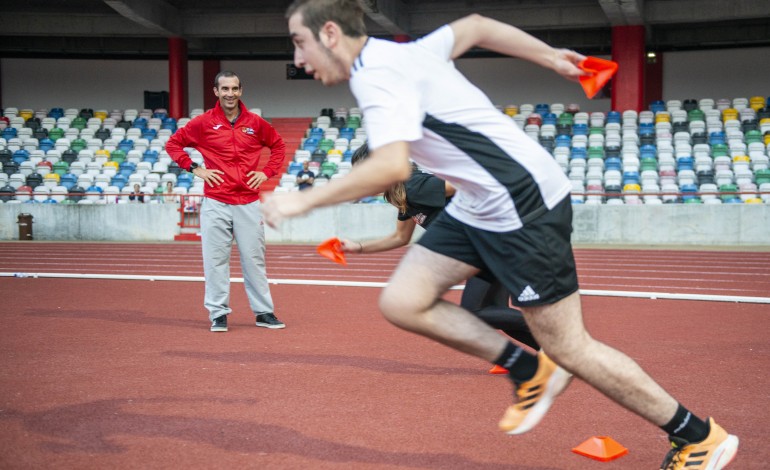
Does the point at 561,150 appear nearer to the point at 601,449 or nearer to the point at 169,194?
the point at 169,194

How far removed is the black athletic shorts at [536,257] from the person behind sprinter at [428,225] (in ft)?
5.23

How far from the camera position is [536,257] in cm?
283

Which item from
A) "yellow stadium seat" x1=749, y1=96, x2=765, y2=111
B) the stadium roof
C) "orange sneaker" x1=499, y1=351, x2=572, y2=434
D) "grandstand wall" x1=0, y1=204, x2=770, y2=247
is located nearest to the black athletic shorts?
"orange sneaker" x1=499, y1=351, x2=572, y2=434

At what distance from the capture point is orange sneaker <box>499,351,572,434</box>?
3.06 meters

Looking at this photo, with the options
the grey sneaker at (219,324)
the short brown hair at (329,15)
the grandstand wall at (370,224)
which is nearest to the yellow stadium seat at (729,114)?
the grandstand wall at (370,224)

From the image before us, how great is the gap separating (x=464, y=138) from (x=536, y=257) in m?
0.49

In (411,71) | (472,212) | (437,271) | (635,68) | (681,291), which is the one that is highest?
(635,68)

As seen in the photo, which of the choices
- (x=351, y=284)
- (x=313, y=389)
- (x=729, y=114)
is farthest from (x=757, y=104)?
(x=313, y=389)

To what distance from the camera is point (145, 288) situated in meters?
10.1

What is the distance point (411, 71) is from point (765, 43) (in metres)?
29.2

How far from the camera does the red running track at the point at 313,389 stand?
3.49 m

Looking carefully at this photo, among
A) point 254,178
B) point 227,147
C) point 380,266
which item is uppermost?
point 227,147

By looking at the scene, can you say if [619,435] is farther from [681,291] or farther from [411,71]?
[681,291]

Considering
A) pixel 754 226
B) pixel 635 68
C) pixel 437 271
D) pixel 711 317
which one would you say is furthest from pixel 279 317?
pixel 635 68
